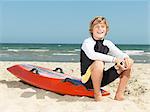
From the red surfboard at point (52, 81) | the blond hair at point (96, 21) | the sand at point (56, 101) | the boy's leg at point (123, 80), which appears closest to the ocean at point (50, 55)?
the red surfboard at point (52, 81)

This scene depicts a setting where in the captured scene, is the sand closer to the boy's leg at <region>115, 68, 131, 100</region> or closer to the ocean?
the boy's leg at <region>115, 68, 131, 100</region>

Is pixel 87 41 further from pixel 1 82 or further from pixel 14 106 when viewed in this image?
pixel 1 82

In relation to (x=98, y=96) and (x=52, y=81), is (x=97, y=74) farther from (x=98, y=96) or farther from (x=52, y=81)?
(x=52, y=81)

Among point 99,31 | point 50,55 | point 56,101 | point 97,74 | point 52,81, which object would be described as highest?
point 99,31

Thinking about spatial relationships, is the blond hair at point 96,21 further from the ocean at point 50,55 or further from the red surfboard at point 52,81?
the ocean at point 50,55

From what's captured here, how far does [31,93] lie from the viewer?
559 cm

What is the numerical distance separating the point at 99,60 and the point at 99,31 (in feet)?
1.51

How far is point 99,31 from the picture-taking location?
496cm

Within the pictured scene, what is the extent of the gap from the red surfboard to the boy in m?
0.22

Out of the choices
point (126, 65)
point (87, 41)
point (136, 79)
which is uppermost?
point (87, 41)

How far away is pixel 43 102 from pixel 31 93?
55 centimetres

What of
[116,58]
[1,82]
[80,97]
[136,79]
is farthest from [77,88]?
[136,79]

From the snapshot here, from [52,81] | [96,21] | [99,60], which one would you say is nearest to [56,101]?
[52,81]

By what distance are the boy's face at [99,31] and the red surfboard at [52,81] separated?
85cm
